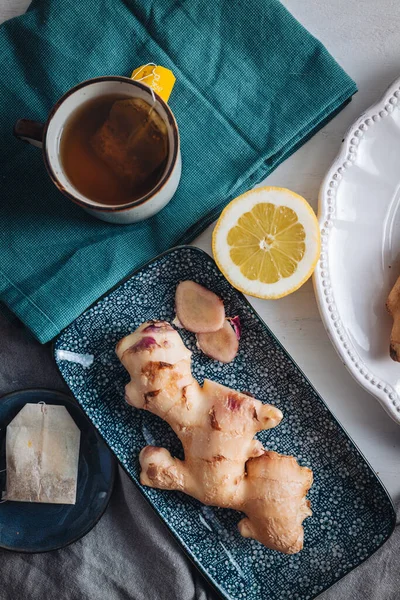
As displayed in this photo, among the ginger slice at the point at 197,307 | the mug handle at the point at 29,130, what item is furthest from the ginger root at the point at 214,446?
the mug handle at the point at 29,130

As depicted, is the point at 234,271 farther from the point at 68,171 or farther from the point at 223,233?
the point at 68,171

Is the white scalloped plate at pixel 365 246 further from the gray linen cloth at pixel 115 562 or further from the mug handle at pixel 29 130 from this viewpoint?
the mug handle at pixel 29 130

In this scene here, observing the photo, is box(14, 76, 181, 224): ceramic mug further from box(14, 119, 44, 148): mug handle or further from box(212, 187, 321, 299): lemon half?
box(212, 187, 321, 299): lemon half

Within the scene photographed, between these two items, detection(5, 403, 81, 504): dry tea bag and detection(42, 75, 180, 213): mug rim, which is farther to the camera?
detection(5, 403, 81, 504): dry tea bag

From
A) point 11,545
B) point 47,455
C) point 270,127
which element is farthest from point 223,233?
point 11,545

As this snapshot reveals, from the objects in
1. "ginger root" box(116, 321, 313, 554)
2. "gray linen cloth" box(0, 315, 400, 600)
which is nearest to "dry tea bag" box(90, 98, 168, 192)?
"ginger root" box(116, 321, 313, 554)
